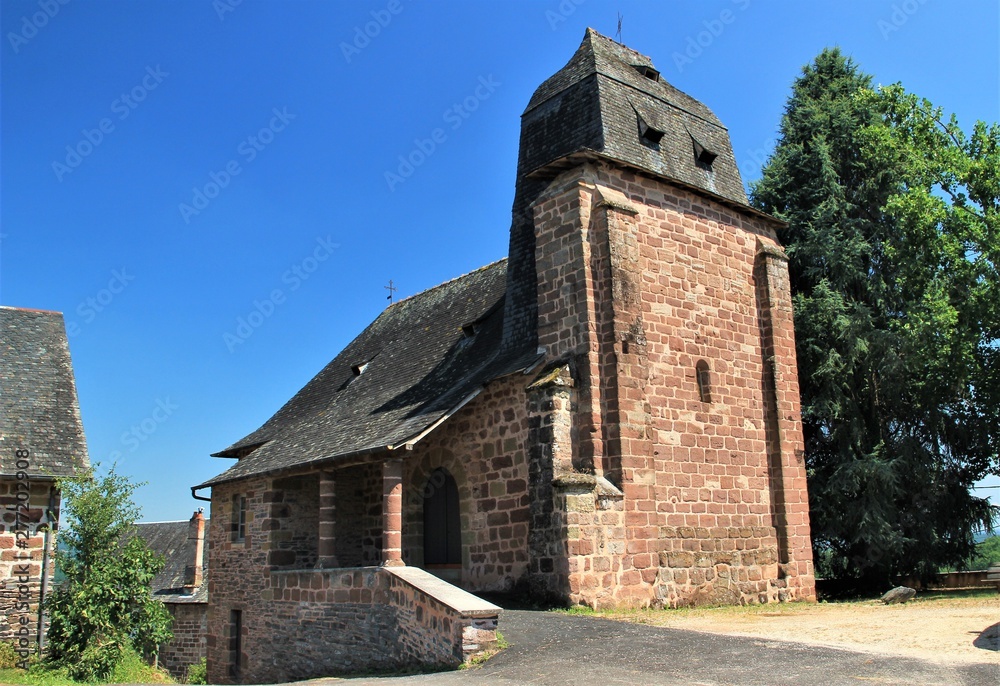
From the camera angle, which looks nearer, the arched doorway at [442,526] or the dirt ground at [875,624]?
the dirt ground at [875,624]

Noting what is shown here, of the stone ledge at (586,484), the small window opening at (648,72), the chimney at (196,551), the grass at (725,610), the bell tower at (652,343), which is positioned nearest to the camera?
the grass at (725,610)

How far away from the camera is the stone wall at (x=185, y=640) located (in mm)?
25078

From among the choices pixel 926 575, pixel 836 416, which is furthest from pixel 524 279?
pixel 926 575

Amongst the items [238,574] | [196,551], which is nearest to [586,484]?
[238,574]

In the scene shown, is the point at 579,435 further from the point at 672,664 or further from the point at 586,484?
the point at 672,664

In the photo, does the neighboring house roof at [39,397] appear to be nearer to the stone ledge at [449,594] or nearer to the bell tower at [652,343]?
the stone ledge at [449,594]

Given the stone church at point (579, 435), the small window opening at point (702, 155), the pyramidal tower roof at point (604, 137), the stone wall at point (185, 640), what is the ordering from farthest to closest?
1. the stone wall at point (185, 640)
2. the small window opening at point (702, 155)
3. the pyramidal tower roof at point (604, 137)
4. the stone church at point (579, 435)

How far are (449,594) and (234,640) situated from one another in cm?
1014

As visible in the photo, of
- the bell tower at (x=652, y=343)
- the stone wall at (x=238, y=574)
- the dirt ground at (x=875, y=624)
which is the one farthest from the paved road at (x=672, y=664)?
the stone wall at (x=238, y=574)

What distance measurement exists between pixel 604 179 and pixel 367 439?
5.90 metres

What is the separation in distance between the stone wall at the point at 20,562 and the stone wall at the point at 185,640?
1274 centimetres

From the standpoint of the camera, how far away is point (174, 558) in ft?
108

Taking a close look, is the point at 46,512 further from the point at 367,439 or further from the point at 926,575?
the point at 926,575

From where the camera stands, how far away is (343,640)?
1238 centimetres
